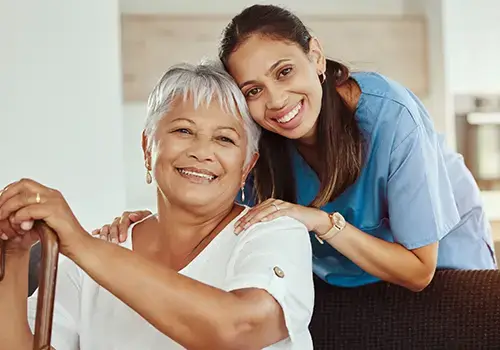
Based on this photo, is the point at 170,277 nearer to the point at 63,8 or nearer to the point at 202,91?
the point at 202,91

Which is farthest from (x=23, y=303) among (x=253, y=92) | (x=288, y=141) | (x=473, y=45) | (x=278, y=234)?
(x=473, y=45)

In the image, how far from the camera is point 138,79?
4.39m

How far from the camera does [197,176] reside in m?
1.40

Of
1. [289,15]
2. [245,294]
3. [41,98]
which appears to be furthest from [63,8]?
[245,294]

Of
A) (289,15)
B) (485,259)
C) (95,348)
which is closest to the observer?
(95,348)

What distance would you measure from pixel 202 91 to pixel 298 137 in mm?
267

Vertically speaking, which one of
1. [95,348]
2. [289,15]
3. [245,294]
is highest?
[289,15]

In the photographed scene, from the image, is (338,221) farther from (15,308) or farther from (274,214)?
(15,308)

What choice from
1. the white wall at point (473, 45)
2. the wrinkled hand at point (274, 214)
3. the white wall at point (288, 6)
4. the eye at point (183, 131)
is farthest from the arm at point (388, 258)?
the white wall at point (473, 45)

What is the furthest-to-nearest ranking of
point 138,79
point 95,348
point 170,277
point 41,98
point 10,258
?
1. point 138,79
2. point 41,98
3. point 95,348
4. point 10,258
5. point 170,277

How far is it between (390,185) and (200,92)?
44 centimetres

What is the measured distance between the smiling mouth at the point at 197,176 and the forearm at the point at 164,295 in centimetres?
31

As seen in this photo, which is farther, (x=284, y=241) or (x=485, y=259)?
(x=485, y=259)

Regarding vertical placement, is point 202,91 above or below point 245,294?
above
